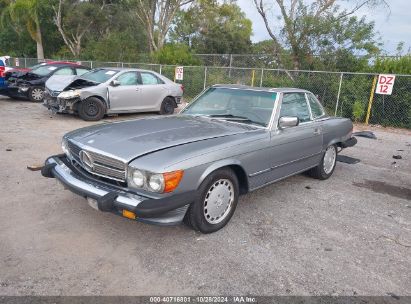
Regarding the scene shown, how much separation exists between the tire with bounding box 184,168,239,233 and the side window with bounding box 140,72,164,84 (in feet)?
25.8

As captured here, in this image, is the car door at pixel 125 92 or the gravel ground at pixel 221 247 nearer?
the gravel ground at pixel 221 247

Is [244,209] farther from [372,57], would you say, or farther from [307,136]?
[372,57]

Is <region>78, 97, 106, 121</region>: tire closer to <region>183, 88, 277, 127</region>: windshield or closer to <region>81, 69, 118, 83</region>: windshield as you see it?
<region>81, 69, 118, 83</region>: windshield

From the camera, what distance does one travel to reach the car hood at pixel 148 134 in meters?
3.41

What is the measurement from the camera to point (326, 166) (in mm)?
5840

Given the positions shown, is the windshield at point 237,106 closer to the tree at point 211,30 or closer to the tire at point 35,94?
the tire at point 35,94

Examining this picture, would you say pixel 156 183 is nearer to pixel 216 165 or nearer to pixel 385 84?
pixel 216 165

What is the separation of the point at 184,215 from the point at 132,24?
1395 inches

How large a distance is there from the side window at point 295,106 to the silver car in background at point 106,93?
20.9 ft

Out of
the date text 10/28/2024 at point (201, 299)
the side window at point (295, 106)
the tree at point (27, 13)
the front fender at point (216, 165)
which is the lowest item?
the date text 10/28/2024 at point (201, 299)

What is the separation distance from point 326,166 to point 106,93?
6702 millimetres

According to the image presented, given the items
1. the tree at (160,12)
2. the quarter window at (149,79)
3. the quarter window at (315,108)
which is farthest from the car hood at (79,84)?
the tree at (160,12)

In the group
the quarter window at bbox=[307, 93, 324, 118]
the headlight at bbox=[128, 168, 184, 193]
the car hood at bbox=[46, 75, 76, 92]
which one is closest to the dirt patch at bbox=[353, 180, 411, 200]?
the quarter window at bbox=[307, 93, 324, 118]

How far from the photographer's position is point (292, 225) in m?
4.12
